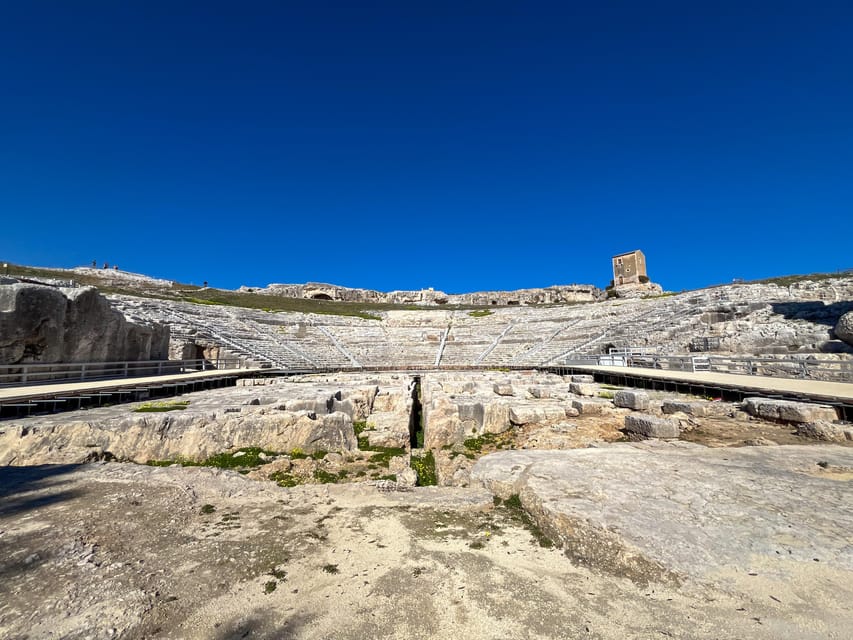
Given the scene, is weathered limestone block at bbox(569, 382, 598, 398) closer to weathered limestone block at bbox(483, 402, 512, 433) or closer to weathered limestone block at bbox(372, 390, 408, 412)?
weathered limestone block at bbox(483, 402, 512, 433)

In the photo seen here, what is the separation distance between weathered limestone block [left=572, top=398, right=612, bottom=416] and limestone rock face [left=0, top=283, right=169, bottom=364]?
770 inches

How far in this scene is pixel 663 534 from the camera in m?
3.48

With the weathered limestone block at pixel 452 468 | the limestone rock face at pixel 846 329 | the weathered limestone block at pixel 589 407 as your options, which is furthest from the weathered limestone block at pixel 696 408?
the limestone rock face at pixel 846 329

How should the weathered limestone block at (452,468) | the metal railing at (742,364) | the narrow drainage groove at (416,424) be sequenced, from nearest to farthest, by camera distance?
the weathered limestone block at (452,468) → the narrow drainage groove at (416,424) → the metal railing at (742,364)

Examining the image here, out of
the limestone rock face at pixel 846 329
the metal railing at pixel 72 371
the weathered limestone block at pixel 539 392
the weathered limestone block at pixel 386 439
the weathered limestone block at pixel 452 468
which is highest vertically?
the limestone rock face at pixel 846 329

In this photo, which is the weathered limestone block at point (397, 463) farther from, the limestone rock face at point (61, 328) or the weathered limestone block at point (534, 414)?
the limestone rock face at point (61, 328)

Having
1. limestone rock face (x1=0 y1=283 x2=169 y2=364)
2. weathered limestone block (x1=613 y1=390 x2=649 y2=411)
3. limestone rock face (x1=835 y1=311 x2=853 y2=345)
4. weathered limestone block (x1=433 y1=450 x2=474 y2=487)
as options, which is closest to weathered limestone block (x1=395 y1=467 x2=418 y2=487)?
weathered limestone block (x1=433 y1=450 x2=474 y2=487)

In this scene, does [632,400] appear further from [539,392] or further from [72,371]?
[72,371]

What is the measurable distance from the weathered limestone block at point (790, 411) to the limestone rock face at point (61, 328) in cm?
2357

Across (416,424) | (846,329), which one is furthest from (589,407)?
(846,329)

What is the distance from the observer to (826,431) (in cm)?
691

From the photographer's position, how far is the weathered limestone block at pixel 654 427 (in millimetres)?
7395

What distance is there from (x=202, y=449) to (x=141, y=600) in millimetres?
5273

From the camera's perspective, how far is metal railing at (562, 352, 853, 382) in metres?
12.5
